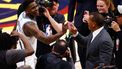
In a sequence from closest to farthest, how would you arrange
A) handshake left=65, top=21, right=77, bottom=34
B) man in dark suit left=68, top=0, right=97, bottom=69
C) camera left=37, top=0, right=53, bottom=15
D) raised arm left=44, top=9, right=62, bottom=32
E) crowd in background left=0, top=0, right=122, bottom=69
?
crowd in background left=0, top=0, right=122, bottom=69 → handshake left=65, top=21, right=77, bottom=34 → camera left=37, top=0, right=53, bottom=15 → raised arm left=44, top=9, right=62, bottom=32 → man in dark suit left=68, top=0, right=97, bottom=69

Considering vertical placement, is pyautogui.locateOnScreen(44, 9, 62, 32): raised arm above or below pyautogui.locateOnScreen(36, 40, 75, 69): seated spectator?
above

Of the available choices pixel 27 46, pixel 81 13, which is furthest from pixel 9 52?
pixel 81 13

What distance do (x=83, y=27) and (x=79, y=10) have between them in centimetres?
23

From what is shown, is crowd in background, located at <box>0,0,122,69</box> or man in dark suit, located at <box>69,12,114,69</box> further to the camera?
man in dark suit, located at <box>69,12,114,69</box>

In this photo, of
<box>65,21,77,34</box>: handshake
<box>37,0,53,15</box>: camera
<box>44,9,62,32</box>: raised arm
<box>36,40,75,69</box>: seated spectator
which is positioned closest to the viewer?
<box>36,40,75,69</box>: seated spectator

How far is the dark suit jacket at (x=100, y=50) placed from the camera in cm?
447

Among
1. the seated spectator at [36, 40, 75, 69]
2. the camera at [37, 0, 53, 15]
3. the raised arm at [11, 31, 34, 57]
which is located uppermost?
the camera at [37, 0, 53, 15]

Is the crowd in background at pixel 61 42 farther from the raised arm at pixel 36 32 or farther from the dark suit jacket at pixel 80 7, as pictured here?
the dark suit jacket at pixel 80 7

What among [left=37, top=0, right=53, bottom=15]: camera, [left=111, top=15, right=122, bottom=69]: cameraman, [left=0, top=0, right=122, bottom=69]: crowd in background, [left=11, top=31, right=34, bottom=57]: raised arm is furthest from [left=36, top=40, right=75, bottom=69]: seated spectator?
[left=37, top=0, right=53, bottom=15]: camera

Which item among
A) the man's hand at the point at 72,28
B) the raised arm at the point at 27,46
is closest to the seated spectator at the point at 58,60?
the raised arm at the point at 27,46

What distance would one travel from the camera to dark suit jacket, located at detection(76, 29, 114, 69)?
176 inches

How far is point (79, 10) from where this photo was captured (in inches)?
233

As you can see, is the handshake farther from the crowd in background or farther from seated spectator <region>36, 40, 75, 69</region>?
seated spectator <region>36, 40, 75, 69</region>

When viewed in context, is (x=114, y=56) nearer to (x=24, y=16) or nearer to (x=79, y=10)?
(x=24, y=16)
